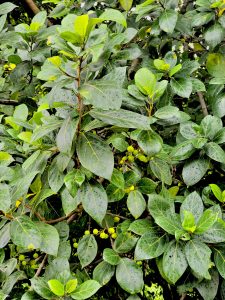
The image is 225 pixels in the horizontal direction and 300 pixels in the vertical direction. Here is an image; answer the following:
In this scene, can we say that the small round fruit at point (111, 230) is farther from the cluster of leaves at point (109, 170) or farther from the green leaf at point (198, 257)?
the green leaf at point (198, 257)

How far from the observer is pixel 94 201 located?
4.62ft

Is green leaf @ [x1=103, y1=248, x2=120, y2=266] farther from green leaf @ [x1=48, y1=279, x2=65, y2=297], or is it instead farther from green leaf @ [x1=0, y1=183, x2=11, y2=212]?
green leaf @ [x1=0, y1=183, x2=11, y2=212]

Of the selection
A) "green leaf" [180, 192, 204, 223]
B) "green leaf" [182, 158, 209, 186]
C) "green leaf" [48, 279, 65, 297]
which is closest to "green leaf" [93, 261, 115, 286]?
"green leaf" [48, 279, 65, 297]

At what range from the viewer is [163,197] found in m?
1.61

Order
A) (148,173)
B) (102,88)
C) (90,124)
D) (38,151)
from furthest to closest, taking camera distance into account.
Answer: (148,173) → (38,151) → (90,124) → (102,88)

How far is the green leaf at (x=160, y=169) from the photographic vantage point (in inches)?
64.6

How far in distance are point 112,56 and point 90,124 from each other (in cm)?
58

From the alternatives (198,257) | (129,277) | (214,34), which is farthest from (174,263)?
(214,34)

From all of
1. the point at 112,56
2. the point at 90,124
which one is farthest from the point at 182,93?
the point at 90,124

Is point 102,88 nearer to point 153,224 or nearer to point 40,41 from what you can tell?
point 153,224

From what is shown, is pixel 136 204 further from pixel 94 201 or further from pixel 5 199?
pixel 5 199

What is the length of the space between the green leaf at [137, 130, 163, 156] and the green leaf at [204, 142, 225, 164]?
0.73 ft

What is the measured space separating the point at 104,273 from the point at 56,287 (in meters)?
0.27

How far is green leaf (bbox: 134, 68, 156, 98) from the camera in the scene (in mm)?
1556
